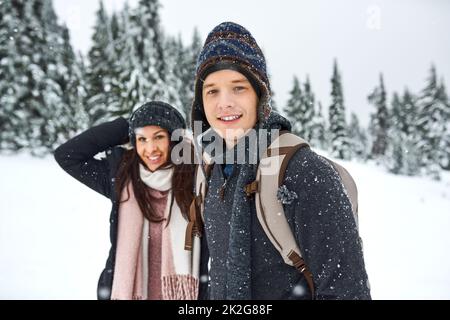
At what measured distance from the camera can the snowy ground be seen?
259 inches

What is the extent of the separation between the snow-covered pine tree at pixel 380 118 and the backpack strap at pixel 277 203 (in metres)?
46.7

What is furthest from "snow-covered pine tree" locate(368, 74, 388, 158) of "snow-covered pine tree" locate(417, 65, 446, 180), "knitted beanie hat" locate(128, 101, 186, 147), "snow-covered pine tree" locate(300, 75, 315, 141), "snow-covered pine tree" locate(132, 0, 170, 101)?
"knitted beanie hat" locate(128, 101, 186, 147)

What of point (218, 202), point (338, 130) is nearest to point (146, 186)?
point (218, 202)

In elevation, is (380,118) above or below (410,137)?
above

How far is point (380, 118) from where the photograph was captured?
43.8 metres

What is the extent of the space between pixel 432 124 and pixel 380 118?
28.3ft

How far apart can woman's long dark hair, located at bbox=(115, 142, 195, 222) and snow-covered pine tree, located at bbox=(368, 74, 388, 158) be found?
4561 cm

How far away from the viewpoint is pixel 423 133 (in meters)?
36.3

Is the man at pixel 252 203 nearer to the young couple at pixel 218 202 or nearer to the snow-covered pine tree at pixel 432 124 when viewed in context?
the young couple at pixel 218 202

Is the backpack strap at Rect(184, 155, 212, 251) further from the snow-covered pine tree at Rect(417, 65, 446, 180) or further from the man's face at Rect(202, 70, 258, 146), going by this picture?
the snow-covered pine tree at Rect(417, 65, 446, 180)

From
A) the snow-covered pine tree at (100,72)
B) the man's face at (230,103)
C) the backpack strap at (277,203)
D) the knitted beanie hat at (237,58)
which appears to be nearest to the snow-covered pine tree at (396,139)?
the snow-covered pine tree at (100,72)

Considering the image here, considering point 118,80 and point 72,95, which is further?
point 72,95

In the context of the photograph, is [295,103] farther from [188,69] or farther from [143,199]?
[143,199]
